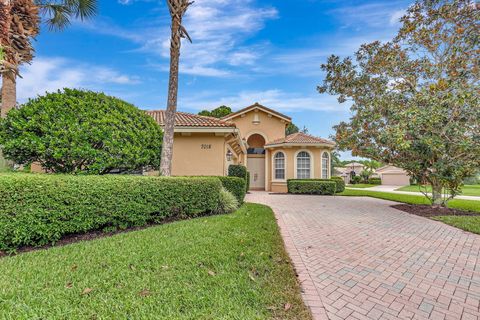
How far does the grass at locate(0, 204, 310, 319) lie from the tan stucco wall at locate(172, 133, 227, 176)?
6.68 m

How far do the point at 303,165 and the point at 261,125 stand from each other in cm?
608

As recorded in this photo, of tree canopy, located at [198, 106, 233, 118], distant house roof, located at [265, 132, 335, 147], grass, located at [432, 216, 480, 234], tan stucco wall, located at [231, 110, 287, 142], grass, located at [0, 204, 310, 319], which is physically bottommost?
grass, located at [432, 216, 480, 234]

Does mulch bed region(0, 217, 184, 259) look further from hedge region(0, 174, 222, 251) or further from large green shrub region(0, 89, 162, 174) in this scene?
large green shrub region(0, 89, 162, 174)

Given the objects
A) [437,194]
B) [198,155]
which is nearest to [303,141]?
[437,194]

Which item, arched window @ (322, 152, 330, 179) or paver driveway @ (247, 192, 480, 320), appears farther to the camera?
arched window @ (322, 152, 330, 179)

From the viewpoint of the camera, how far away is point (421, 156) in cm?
998

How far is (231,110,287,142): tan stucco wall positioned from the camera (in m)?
22.9

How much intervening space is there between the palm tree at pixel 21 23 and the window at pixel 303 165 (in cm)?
1664

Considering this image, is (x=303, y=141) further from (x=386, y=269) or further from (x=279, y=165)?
(x=386, y=269)

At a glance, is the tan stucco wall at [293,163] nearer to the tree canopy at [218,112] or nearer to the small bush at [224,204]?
the small bush at [224,204]

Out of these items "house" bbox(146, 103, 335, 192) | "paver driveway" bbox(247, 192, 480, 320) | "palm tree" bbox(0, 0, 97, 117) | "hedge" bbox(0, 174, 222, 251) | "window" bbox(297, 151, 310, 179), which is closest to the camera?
"paver driveway" bbox(247, 192, 480, 320)

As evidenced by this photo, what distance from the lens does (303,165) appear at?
1967 cm

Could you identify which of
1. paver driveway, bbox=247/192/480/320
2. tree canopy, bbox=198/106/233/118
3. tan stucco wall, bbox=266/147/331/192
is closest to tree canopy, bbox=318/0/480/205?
paver driveway, bbox=247/192/480/320

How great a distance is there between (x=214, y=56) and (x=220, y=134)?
5.59 m
